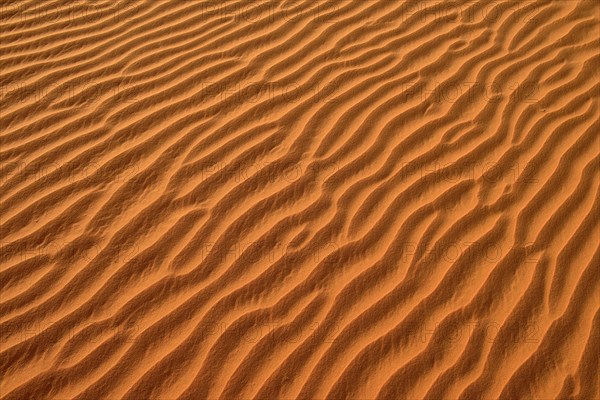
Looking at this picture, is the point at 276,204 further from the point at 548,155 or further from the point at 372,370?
the point at 548,155

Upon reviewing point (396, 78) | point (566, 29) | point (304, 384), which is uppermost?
point (566, 29)

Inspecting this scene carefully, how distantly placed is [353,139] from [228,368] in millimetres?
1798

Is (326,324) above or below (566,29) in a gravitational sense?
below

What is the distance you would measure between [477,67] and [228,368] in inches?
120

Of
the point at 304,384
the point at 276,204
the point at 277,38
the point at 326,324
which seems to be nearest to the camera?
the point at 304,384

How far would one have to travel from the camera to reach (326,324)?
2.97 metres

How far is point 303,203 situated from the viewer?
11.4 feet

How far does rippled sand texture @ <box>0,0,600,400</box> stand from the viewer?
2.87 metres

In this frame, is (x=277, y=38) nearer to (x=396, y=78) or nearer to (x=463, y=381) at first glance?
(x=396, y=78)

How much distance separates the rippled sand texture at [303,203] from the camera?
9.41ft

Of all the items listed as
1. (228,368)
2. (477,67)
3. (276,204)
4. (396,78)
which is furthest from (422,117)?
(228,368)

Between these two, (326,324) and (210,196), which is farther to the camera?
(210,196)

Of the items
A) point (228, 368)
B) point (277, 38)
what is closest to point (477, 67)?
point (277, 38)

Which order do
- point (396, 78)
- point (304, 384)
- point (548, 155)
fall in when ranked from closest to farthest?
1. point (304, 384)
2. point (548, 155)
3. point (396, 78)
